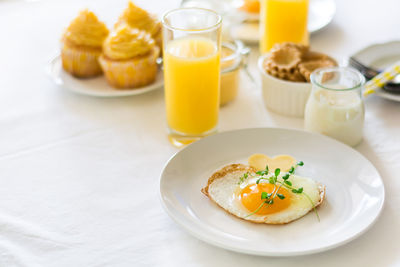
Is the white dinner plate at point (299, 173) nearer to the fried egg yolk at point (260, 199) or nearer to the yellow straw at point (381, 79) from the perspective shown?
the fried egg yolk at point (260, 199)

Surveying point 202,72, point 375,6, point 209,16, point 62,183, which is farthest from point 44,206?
point 375,6

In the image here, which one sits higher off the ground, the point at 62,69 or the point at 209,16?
the point at 209,16

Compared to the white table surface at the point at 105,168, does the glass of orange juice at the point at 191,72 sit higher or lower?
higher

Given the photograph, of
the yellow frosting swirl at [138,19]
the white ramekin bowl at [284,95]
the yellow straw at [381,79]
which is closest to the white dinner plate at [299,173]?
the white ramekin bowl at [284,95]

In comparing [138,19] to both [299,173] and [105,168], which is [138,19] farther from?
[299,173]

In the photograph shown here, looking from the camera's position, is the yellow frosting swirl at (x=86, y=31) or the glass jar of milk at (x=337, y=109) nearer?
the glass jar of milk at (x=337, y=109)

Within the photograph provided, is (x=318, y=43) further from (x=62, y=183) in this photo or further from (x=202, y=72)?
(x=62, y=183)

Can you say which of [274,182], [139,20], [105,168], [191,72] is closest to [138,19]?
[139,20]
